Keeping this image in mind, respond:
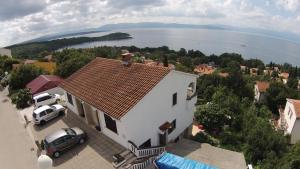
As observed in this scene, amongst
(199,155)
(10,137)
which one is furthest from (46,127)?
(199,155)

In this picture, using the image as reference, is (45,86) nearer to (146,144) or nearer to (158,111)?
(146,144)

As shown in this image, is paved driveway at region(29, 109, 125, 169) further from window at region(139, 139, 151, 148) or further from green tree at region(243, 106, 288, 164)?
green tree at region(243, 106, 288, 164)

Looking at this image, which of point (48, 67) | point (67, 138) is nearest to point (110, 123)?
point (67, 138)

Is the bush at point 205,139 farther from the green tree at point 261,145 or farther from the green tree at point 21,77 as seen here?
the green tree at point 21,77

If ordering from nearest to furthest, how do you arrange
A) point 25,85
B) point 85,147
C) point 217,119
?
point 85,147
point 217,119
point 25,85

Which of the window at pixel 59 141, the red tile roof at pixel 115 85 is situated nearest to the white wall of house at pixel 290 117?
the red tile roof at pixel 115 85

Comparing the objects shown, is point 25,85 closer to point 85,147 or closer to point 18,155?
point 18,155

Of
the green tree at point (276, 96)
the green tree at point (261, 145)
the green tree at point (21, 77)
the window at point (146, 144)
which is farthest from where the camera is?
the green tree at point (276, 96)

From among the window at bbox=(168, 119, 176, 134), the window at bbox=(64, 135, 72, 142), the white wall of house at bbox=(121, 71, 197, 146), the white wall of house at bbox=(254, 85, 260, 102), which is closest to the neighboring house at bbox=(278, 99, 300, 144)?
the white wall of house at bbox=(121, 71, 197, 146)
